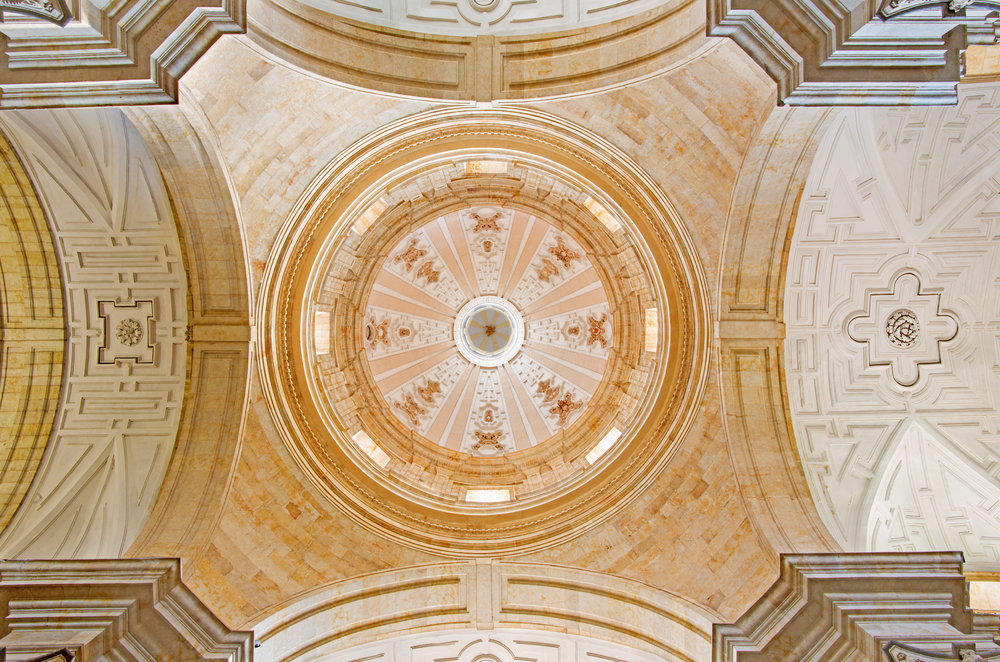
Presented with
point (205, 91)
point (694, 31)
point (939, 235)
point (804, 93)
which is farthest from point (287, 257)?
point (939, 235)

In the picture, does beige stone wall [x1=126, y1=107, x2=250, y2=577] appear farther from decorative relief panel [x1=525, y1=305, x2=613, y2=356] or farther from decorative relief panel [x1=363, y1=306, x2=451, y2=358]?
decorative relief panel [x1=525, y1=305, x2=613, y2=356]

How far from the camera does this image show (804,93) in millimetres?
8508

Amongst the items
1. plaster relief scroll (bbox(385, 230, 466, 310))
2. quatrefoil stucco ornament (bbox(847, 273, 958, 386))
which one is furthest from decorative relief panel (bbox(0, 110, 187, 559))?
quatrefoil stucco ornament (bbox(847, 273, 958, 386))

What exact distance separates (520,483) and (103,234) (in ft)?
37.3

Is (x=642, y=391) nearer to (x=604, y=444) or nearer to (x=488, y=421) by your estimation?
(x=604, y=444)

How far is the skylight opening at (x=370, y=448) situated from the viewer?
14.7 metres

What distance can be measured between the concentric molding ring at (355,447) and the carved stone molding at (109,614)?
3.43 metres

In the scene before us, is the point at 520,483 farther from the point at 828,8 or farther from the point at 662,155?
the point at 828,8

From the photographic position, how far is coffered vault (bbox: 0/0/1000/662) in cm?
1055

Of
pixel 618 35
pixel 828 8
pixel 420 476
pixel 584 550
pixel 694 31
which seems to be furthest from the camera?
pixel 420 476

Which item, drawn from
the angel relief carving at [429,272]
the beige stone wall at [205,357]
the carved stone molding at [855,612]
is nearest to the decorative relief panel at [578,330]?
the angel relief carving at [429,272]

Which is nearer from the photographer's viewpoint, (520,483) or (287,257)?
(287,257)

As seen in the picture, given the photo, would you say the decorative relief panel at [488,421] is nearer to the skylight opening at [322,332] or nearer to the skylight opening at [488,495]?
the skylight opening at [488,495]

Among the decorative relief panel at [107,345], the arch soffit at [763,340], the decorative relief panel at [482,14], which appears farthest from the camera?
the decorative relief panel at [107,345]
